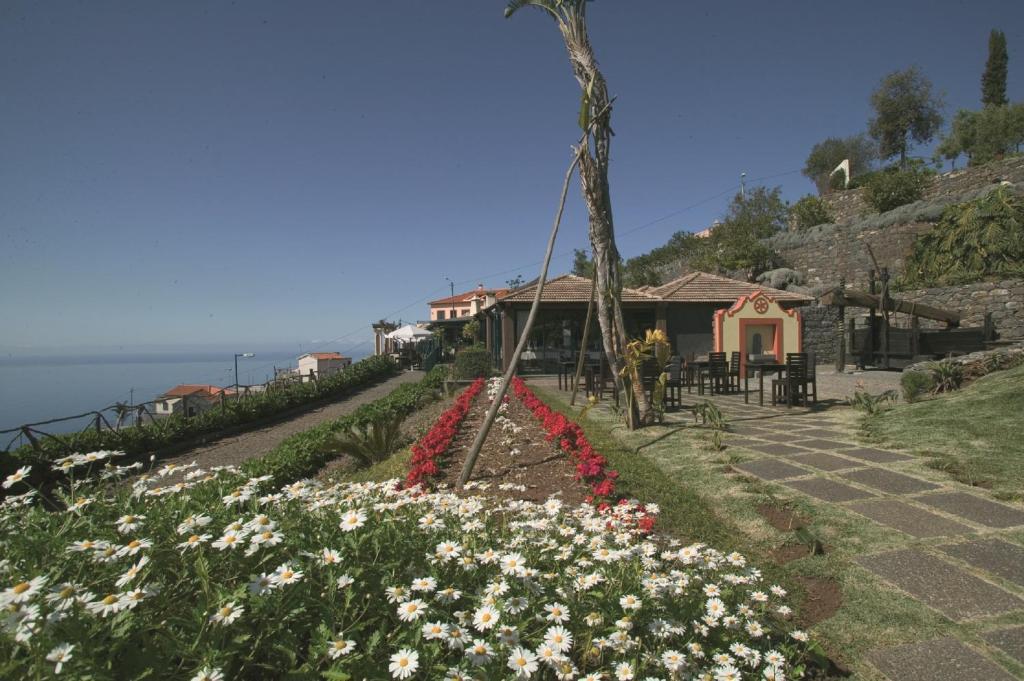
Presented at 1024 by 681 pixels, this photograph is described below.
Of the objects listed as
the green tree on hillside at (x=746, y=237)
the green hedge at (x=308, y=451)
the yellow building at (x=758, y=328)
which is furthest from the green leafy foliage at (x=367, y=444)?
the green tree on hillside at (x=746, y=237)

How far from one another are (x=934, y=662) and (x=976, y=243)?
20.1m

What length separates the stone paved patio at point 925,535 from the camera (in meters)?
2.15

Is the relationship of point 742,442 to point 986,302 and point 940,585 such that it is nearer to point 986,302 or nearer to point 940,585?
point 940,585

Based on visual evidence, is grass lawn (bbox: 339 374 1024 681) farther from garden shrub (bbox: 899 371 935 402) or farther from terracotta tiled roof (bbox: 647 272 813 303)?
terracotta tiled roof (bbox: 647 272 813 303)

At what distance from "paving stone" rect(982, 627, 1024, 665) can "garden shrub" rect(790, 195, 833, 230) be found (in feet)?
92.5

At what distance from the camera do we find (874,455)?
5.03 metres

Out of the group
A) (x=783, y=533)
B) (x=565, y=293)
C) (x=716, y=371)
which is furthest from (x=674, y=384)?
(x=565, y=293)

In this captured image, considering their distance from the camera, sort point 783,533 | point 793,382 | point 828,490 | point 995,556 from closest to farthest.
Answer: point 995,556 < point 783,533 < point 828,490 < point 793,382

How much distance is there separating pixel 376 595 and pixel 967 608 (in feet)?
9.25

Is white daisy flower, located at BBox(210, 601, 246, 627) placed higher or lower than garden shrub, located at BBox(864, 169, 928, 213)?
lower

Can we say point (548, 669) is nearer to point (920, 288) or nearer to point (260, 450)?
point (260, 450)

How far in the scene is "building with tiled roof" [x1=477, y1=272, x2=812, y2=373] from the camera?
58.0 feet

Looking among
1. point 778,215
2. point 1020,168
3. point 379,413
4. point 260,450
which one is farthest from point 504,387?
point 778,215

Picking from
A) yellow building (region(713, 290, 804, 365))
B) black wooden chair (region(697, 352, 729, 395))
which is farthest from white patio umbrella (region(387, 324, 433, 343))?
black wooden chair (region(697, 352, 729, 395))
